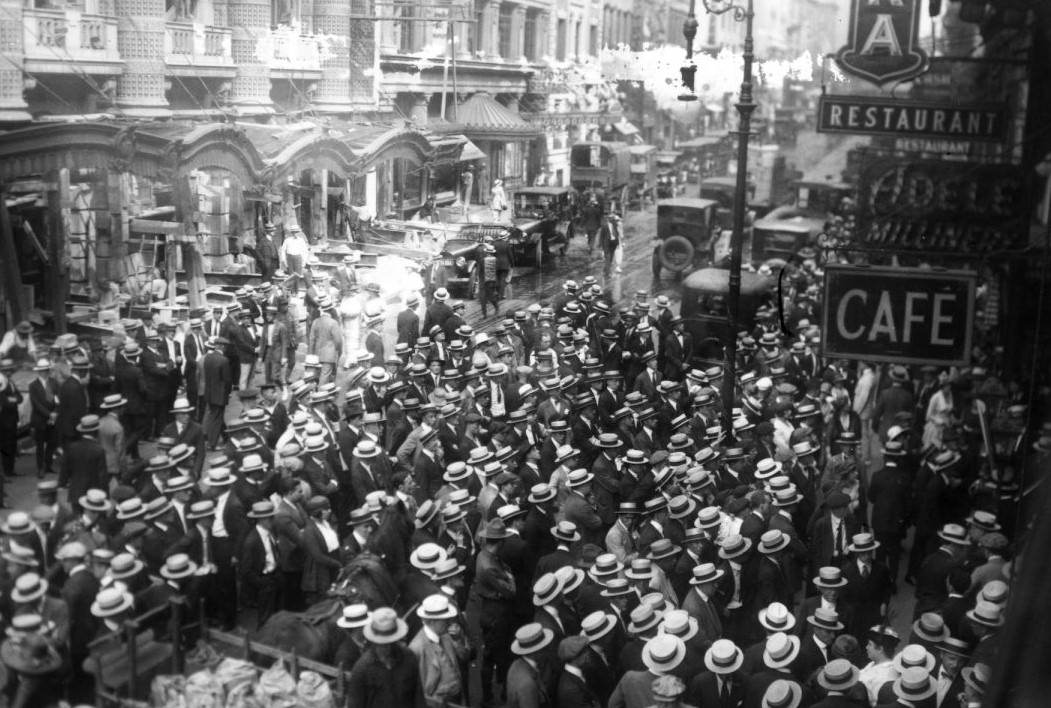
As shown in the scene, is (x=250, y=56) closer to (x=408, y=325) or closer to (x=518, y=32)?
(x=408, y=325)

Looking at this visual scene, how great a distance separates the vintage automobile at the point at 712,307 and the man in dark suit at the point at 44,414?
509 inches

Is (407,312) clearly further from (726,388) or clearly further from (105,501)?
(105,501)

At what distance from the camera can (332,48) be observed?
13.1 meters

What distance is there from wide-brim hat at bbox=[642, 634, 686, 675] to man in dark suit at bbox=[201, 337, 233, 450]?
549 centimetres

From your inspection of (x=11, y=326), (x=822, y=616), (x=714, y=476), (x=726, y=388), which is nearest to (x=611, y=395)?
(x=726, y=388)

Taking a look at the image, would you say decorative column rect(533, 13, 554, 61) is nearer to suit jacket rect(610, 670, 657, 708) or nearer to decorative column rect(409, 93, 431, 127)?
decorative column rect(409, 93, 431, 127)

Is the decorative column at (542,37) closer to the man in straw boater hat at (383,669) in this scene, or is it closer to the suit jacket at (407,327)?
the suit jacket at (407,327)

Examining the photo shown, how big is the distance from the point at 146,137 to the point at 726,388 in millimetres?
7371

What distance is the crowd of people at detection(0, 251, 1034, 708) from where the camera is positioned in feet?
23.1

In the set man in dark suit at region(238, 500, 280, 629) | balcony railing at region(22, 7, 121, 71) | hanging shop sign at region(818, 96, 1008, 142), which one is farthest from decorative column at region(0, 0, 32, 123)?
hanging shop sign at region(818, 96, 1008, 142)

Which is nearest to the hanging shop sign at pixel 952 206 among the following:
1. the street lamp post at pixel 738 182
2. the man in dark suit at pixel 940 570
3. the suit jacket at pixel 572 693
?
the street lamp post at pixel 738 182

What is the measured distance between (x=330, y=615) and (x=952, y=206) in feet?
27.3

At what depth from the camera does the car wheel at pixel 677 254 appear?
27812 millimetres

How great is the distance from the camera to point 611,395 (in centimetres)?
1377
